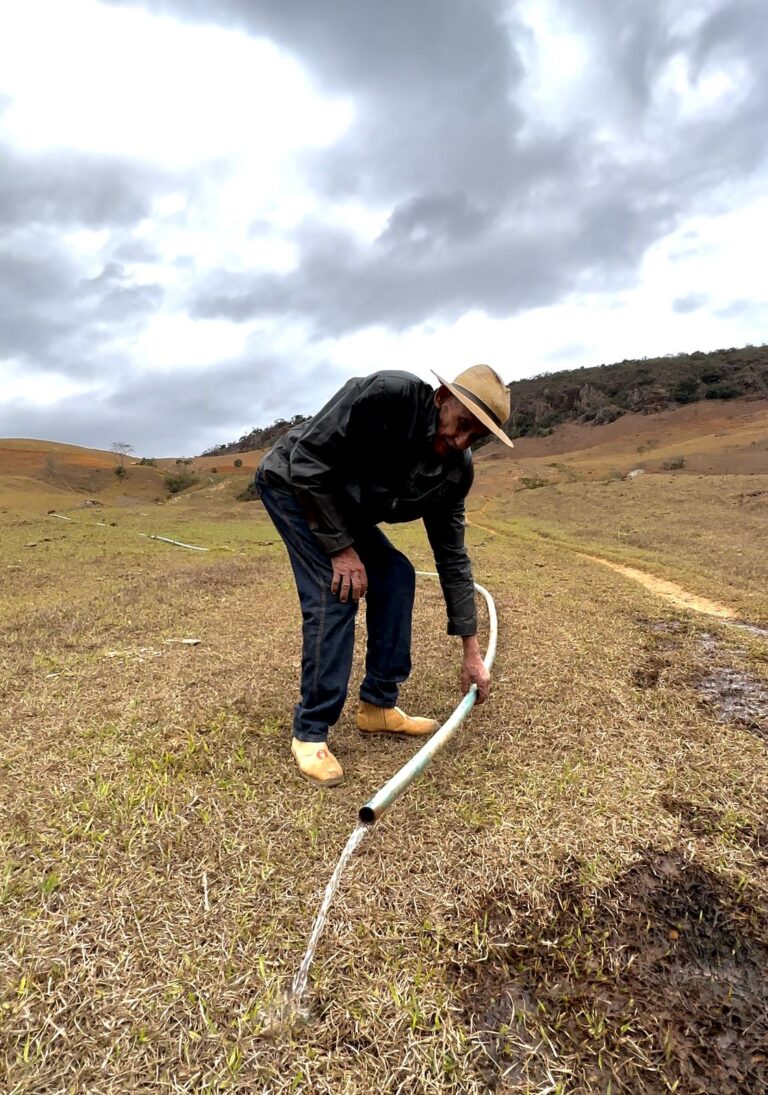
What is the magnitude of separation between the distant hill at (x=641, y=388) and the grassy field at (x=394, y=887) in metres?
63.9

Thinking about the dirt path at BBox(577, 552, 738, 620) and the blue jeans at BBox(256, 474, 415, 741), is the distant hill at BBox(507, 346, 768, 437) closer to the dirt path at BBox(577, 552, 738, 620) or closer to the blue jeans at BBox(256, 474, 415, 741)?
the dirt path at BBox(577, 552, 738, 620)

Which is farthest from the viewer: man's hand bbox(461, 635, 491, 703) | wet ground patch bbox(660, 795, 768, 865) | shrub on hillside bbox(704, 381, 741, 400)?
shrub on hillside bbox(704, 381, 741, 400)

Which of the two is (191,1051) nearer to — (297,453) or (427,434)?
(297,453)

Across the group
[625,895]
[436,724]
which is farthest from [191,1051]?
[436,724]

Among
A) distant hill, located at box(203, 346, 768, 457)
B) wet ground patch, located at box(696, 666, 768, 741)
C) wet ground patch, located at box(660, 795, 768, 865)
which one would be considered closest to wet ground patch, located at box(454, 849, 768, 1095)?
wet ground patch, located at box(660, 795, 768, 865)

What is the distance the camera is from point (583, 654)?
5.03m

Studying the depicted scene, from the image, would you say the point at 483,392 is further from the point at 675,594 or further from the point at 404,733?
the point at 675,594

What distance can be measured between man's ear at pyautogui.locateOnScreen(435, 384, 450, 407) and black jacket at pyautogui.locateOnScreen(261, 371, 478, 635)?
27mm

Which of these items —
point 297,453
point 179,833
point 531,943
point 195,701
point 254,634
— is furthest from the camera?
point 254,634

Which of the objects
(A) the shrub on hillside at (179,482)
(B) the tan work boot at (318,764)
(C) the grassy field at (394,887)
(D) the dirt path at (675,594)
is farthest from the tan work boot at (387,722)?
(A) the shrub on hillside at (179,482)

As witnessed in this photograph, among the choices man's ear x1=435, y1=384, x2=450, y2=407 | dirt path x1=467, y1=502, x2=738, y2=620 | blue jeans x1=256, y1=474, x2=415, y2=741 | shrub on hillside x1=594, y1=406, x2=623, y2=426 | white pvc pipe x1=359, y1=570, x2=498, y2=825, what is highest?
shrub on hillside x1=594, y1=406, x2=623, y2=426

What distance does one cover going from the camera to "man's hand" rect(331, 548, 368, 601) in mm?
2986

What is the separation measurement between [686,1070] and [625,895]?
60 cm

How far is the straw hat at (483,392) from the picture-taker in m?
2.75
